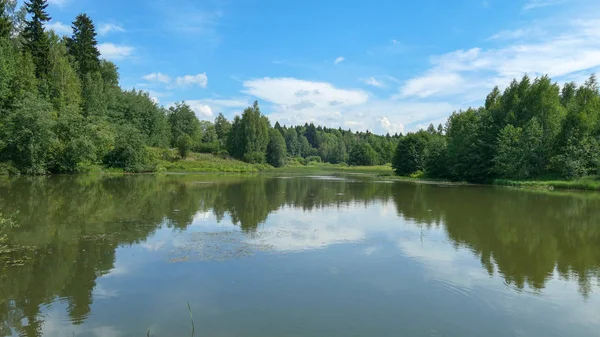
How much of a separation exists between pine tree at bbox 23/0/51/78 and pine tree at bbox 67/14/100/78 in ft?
31.9

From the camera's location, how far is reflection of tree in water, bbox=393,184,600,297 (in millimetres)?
9699

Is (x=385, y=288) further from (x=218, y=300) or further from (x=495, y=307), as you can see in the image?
(x=218, y=300)

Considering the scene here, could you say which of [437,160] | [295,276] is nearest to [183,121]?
[437,160]

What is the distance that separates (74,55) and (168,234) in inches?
2239

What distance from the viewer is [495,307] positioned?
708cm

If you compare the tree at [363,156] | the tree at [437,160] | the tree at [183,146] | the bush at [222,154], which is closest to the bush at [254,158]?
the bush at [222,154]

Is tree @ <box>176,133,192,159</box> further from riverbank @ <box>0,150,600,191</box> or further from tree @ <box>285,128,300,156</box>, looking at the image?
tree @ <box>285,128,300,156</box>

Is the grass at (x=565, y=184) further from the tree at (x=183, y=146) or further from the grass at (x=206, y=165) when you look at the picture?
the tree at (x=183, y=146)

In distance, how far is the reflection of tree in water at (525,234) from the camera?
9699mm

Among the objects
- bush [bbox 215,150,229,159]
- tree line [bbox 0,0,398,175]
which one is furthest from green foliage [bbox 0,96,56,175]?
bush [bbox 215,150,229,159]

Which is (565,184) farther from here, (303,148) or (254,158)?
(303,148)

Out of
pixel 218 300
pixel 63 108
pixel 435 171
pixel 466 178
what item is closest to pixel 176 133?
pixel 63 108

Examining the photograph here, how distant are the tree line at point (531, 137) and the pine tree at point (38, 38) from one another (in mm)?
54489

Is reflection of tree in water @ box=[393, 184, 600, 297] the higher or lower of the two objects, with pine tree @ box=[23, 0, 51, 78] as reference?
lower
